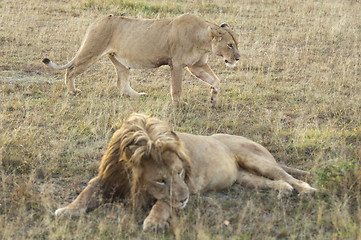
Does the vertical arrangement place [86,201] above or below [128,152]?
below

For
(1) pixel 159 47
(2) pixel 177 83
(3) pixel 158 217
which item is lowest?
(2) pixel 177 83

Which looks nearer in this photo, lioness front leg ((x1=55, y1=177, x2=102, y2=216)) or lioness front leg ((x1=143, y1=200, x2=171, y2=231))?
lioness front leg ((x1=143, y1=200, x2=171, y2=231))

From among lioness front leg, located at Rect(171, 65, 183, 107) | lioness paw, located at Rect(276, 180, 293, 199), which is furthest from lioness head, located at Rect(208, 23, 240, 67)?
lioness paw, located at Rect(276, 180, 293, 199)

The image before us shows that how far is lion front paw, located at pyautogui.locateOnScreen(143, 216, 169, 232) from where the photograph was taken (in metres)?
3.84

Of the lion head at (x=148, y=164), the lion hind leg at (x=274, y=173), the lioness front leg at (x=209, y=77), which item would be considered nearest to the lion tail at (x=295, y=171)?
the lion hind leg at (x=274, y=173)

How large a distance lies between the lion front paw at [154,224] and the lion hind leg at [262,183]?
1.08 meters

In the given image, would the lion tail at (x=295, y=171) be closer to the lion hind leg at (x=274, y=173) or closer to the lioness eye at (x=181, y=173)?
the lion hind leg at (x=274, y=173)

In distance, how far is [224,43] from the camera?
7348 mm

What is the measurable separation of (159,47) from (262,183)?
11.3 feet

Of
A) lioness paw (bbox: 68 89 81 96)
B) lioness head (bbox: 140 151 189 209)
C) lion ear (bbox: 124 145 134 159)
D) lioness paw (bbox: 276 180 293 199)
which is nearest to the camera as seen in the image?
lioness head (bbox: 140 151 189 209)

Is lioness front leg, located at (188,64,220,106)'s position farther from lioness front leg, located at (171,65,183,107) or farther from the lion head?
the lion head

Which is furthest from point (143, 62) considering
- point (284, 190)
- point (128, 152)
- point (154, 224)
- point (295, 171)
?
point (154, 224)

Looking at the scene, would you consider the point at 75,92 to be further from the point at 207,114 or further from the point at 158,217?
the point at 158,217

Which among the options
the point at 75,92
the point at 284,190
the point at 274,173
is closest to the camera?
the point at 284,190
